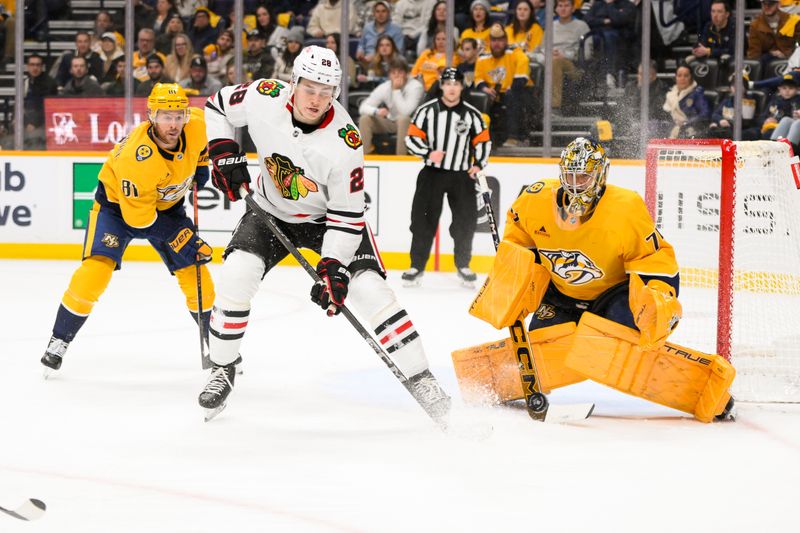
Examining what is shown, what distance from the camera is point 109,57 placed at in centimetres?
802

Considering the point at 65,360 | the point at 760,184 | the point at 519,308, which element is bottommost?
the point at 65,360

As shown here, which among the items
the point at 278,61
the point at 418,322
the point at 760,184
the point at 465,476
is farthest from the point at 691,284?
the point at 278,61

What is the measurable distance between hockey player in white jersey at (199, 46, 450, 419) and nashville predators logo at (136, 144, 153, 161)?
59 cm

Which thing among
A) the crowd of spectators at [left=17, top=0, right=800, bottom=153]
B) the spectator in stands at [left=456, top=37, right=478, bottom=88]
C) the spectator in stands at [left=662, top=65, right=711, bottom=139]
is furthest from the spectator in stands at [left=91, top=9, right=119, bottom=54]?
the spectator in stands at [left=662, top=65, right=711, bottom=139]

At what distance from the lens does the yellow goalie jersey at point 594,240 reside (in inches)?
127

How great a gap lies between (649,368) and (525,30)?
15.1 feet

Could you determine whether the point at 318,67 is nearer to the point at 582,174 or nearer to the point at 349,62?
the point at 582,174

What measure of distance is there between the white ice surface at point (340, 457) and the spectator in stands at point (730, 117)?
3394 millimetres

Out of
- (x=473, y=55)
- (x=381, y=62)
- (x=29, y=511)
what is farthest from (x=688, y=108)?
(x=29, y=511)

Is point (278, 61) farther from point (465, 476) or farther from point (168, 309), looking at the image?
point (465, 476)

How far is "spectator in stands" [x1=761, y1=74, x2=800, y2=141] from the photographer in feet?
22.5


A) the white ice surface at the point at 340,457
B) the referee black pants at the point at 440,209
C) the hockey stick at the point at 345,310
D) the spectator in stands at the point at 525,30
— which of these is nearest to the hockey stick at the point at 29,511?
the white ice surface at the point at 340,457

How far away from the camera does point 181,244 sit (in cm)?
402

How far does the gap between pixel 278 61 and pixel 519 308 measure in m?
5.07
